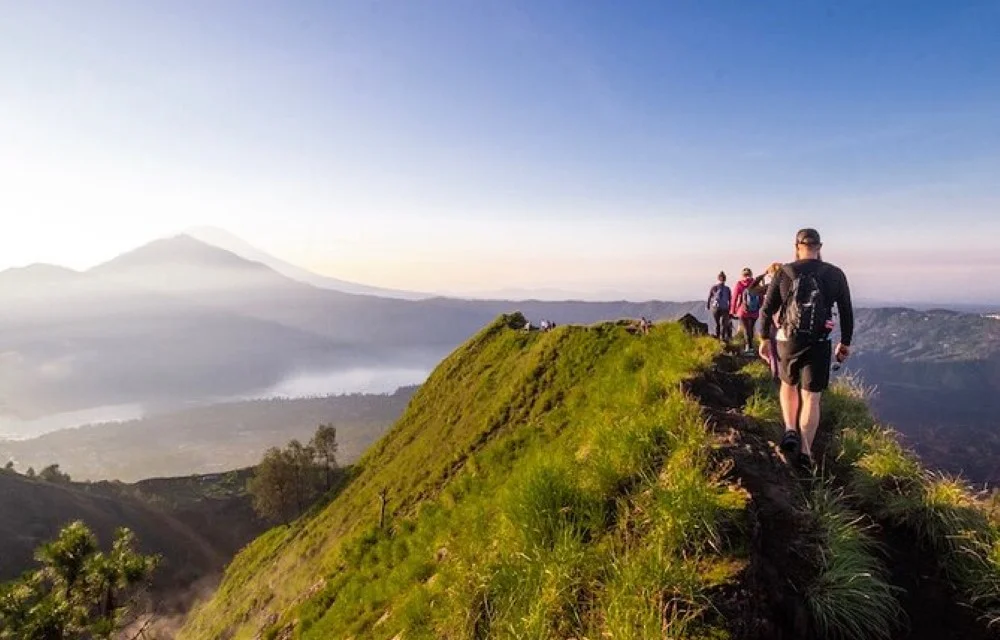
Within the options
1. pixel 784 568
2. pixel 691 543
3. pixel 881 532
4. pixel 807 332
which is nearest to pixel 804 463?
pixel 881 532

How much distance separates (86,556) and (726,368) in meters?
34.1

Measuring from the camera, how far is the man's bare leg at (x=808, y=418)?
7.94 metres

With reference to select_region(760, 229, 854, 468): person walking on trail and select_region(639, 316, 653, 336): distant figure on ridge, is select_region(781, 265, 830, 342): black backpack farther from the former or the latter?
select_region(639, 316, 653, 336): distant figure on ridge

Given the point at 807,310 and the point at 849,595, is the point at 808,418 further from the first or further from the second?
the point at 849,595

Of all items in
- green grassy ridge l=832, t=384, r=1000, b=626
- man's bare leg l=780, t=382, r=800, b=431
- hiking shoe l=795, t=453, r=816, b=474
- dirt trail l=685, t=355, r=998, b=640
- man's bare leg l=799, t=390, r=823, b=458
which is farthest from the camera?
man's bare leg l=780, t=382, r=800, b=431

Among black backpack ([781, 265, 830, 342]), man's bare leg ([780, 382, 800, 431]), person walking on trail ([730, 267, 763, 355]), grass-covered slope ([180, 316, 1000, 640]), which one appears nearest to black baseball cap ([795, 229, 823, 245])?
black backpack ([781, 265, 830, 342])

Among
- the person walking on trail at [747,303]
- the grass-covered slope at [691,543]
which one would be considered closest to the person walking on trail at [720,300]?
the person walking on trail at [747,303]

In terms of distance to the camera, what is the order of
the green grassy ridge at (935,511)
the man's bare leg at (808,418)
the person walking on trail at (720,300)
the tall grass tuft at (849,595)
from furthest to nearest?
the person walking on trail at (720,300)
the man's bare leg at (808,418)
the green grassy ridge at (935,511)
the tall grass tuft at (849,595)

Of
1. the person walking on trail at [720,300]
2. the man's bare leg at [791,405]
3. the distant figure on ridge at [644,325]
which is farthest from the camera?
the distant figure on ridge at [644,325]

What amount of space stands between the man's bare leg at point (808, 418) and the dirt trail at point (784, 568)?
1227 millimetres

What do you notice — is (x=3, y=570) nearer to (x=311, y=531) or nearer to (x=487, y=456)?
(x=311, y=531)

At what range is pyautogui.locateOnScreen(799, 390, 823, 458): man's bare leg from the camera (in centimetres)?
794

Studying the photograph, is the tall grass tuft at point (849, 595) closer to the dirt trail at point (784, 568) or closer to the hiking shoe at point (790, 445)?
the dirt trail at point (784, 568)

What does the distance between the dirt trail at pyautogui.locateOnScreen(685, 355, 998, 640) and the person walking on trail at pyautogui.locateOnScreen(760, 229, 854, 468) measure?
1378mm
